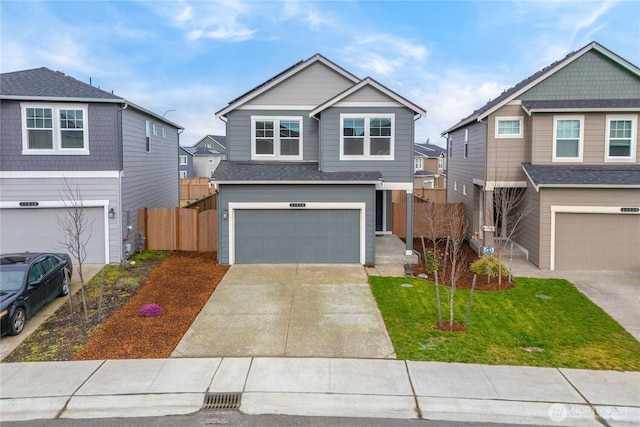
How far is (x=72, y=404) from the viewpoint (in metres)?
7.59

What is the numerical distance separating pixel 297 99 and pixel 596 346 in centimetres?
1415

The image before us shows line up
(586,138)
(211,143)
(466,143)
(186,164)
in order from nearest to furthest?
(586,138) < (466,143) < (186,164) < (211,143)

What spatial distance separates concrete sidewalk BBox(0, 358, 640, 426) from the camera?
734 centimetres

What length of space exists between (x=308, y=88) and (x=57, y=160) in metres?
9.95

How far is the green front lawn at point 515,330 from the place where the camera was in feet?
30.5

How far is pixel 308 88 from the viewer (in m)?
19.9

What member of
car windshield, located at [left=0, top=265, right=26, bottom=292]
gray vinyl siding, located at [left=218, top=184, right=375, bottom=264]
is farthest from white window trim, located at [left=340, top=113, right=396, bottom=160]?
car windshield, located at [left=0, top=265, right=26, bottom=292]

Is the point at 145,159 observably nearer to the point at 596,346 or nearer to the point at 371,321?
the point at 371,321

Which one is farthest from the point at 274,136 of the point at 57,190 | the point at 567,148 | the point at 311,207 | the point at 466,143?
the point at 567,148

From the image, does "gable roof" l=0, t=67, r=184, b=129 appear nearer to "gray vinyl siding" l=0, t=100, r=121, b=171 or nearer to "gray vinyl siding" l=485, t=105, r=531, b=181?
"gray vinyl siding" l=0, t=100, r=121, b=171

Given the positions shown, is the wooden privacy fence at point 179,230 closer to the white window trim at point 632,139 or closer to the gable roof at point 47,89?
the gable roof at point 47,89

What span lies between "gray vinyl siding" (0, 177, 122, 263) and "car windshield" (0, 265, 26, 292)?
590 centimetres

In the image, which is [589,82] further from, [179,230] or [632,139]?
[179,230]

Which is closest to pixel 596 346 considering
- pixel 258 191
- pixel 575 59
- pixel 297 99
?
pixel 258 191
